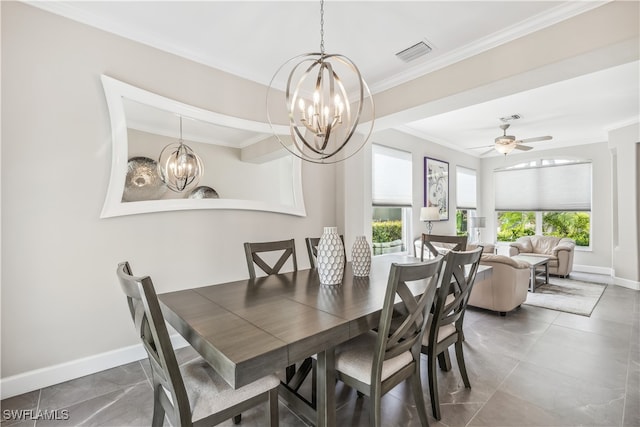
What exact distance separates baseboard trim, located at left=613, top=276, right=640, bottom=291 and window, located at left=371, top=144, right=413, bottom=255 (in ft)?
11.5

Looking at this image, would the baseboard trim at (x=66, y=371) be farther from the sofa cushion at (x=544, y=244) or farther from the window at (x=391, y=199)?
the sofa cushion at (x=544, y=244)

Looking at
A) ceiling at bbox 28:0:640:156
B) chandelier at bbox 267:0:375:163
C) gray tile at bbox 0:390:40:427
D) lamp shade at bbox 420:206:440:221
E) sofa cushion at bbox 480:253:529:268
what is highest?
ceiling at bbox 28:0:640:156

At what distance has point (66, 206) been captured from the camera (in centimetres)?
216

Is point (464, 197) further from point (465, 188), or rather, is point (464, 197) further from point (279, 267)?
point (279, 267)

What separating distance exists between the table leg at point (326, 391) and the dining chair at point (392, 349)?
0.13m

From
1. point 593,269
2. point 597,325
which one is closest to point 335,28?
point 597,325

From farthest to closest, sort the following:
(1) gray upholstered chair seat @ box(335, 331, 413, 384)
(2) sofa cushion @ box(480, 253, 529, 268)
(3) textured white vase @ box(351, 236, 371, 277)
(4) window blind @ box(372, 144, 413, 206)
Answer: (4) window blind @ box(372, 144, 413, 206) → (2) sofa cushion @ box(480, 253, 529, 268) → (3) textured white vase @ box(351, 236, 371, 277) → (1) gray upholstered chair seat @ box(335, 331, 413, 384)

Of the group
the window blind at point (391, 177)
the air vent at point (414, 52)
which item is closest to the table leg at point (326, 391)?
the air vent at point (414, 52)

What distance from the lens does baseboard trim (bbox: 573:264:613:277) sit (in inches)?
238

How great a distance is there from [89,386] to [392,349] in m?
2.18

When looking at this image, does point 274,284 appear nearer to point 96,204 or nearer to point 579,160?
point 96,204

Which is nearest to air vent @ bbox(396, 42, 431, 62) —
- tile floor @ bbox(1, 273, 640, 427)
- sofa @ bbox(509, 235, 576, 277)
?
tile floor @ bbox(1, 273, 640, 427)

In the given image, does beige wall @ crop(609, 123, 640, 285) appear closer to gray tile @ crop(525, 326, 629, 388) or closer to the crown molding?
gray tile @ crop(525, 326, 629, 388)

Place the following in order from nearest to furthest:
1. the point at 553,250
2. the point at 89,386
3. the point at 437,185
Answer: the point at 89,386, the point at 553,250, the point at 437,185
